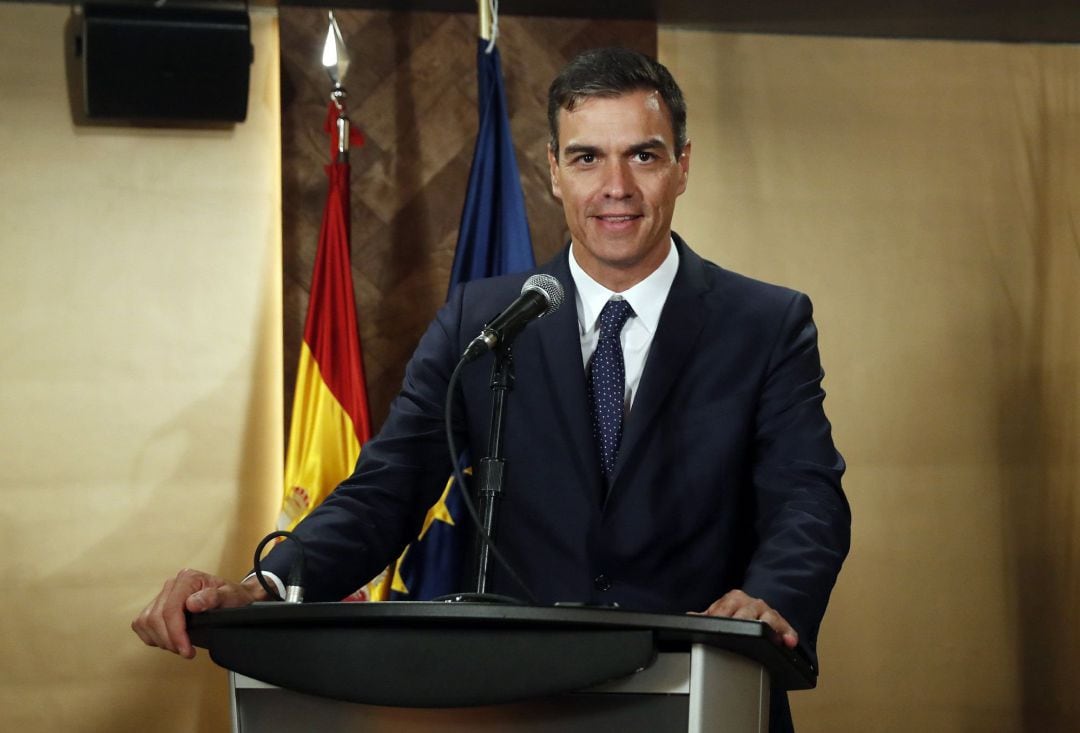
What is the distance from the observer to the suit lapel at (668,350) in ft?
6.75

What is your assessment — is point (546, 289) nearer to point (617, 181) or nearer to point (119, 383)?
point (617, 181)

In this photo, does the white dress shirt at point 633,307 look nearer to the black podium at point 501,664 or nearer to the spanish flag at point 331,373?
the black podium at point 501,664

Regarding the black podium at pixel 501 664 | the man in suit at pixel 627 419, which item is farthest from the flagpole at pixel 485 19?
the black podium at pixel 501 664

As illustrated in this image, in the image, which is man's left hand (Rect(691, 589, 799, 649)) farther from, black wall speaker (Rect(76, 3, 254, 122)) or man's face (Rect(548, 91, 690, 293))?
black wall speaker (Rect(76, 3, 254, 122))

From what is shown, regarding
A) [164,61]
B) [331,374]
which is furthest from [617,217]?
[164,61]

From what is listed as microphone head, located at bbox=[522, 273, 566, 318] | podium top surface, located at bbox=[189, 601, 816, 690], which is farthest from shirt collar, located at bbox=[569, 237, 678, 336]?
podium top surface, located at bbox=[189, 601, 816, 690]

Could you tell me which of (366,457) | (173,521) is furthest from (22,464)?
(366,457)

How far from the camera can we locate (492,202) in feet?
12.6

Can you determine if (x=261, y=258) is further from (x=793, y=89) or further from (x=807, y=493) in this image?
(x=807, y=493)

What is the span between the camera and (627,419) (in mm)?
2078

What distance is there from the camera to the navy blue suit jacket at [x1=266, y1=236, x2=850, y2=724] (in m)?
2.01

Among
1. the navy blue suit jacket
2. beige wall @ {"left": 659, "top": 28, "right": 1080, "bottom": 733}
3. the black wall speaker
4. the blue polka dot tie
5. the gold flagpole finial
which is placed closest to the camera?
the navy blue suit jacket

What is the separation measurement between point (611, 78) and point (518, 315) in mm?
787

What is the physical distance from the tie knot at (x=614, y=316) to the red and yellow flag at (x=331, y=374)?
1632 millimetres
